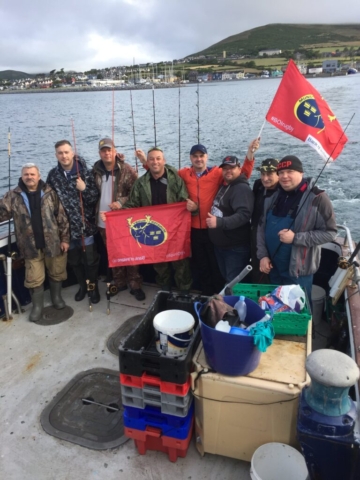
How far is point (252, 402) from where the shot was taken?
2520 millimetres

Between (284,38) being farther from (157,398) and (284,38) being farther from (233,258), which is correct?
(157,398)

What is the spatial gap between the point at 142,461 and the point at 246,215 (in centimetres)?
241

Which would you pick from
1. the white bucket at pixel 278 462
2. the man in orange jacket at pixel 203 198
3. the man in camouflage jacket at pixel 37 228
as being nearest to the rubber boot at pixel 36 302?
the man in camouflage jacket at pixel 37 228

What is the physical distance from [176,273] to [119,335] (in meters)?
1.15

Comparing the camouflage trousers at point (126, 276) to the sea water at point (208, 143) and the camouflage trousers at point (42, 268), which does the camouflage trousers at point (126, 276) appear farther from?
the sea water at point (208, 143)

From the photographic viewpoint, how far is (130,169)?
4949 millimetres

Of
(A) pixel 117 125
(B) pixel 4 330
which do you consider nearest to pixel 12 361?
(B) pixel 4 330

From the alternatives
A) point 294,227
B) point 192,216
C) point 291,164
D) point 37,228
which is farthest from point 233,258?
point 37,228

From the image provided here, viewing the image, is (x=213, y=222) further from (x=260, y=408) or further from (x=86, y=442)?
(x=86, y=442)

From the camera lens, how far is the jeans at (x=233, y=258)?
4.34m

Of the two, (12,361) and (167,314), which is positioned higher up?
(167,314)

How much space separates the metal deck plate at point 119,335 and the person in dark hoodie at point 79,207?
0.69 meters

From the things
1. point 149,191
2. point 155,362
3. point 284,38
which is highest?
point 284,38

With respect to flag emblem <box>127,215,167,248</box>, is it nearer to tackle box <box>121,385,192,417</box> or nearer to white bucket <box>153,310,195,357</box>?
white bucket <box>153,310,195,357</box>
